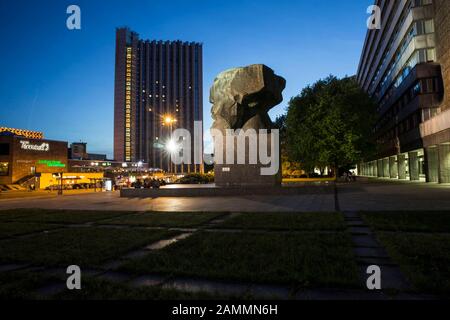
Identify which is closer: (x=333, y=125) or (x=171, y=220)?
(x=171, y=220)

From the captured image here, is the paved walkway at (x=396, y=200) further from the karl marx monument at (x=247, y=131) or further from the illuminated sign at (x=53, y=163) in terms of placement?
the illuminated sign at (x=53, y=163)

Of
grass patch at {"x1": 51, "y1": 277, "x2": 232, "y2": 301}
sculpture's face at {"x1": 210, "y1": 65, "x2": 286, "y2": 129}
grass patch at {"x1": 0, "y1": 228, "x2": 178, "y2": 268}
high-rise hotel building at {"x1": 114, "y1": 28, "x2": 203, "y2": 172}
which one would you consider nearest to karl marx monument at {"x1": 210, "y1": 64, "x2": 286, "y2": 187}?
sculpture's face at {"x1": 210, "y1": 65, "x2": 286, "y2": 129}

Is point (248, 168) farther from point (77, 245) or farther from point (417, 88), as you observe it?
point (417, 88)

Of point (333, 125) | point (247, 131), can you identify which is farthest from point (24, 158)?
point (333, 125)

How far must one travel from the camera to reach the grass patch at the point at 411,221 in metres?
8.41

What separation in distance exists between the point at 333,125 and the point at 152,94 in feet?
448

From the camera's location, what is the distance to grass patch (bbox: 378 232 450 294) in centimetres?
439


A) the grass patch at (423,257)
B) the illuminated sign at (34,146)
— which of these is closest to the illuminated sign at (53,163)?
the illuminated sign at (34,146)

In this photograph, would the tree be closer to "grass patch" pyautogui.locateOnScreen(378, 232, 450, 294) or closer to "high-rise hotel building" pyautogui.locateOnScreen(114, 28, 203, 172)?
"grass patch" pyautogui.locateOnScreen(378, 232, 450, 294)

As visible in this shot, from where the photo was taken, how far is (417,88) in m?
37.2

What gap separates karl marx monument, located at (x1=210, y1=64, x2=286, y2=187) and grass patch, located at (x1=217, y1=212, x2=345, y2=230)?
10.5 metres
